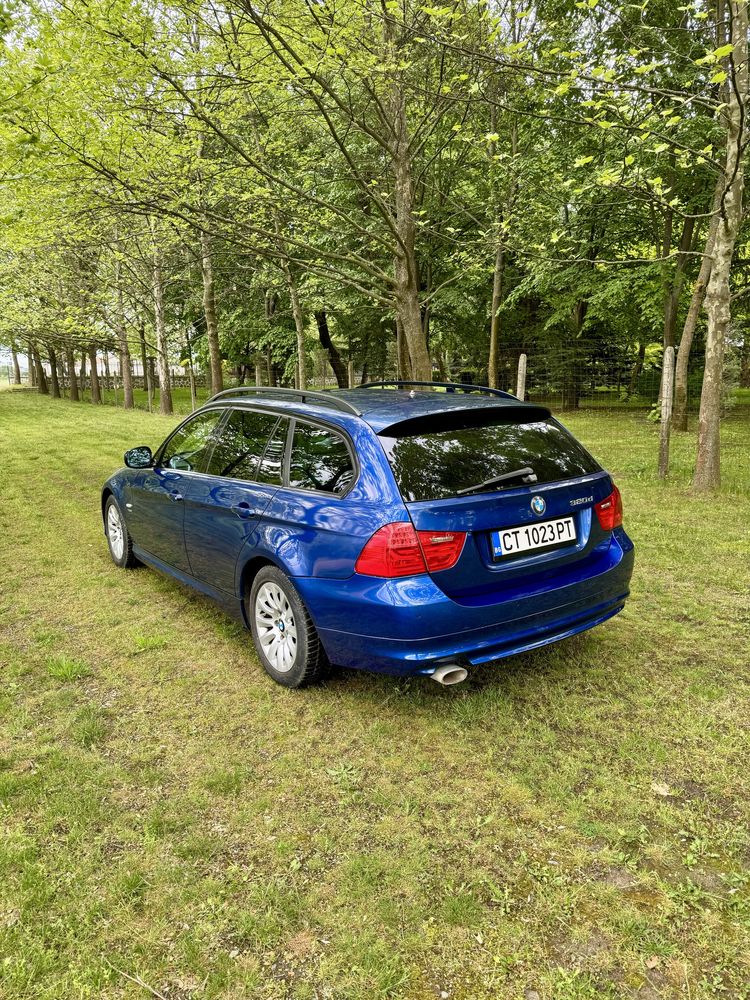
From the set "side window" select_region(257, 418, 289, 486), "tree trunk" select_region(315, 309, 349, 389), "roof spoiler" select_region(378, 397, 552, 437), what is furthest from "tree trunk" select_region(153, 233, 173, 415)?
"roof spoiler" select_region(378, 397, 552, 437)

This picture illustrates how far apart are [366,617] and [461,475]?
815 millimetres

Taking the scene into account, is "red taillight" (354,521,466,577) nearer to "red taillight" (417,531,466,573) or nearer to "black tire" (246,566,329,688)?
"red taillight" (417,531,466,573)

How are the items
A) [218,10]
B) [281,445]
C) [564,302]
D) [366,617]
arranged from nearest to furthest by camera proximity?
[366,617]
[281,445]
[218,10]
[564,302]

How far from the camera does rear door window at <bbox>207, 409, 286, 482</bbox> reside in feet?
12.8

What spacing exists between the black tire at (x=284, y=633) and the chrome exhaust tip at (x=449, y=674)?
74 centimetres

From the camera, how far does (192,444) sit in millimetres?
4691

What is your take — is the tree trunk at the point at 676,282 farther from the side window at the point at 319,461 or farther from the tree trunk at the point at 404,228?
the side window at the point at 319,461

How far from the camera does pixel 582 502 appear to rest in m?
3.39

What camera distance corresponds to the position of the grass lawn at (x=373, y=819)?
1.91 m

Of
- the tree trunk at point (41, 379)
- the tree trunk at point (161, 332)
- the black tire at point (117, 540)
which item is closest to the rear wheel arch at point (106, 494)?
the black tire at point (117, 540)

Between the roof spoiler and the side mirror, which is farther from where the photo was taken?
the side mirror

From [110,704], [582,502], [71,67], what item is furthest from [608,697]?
[71,67]

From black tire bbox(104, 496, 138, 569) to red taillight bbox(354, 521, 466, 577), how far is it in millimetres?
3358

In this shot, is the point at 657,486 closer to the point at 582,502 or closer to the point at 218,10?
the point at 582,502
